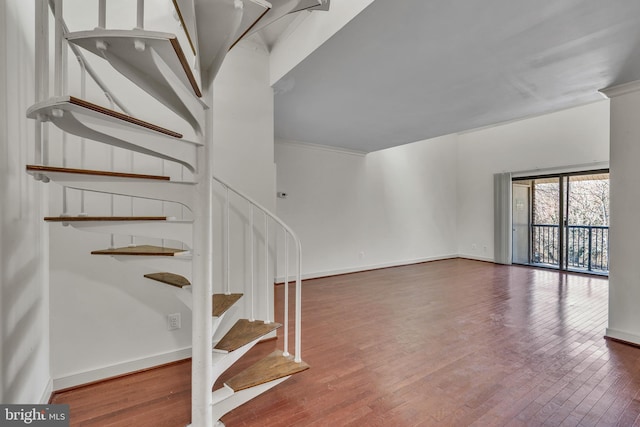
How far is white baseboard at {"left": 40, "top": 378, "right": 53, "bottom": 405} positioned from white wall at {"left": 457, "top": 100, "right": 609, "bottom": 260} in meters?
7.58

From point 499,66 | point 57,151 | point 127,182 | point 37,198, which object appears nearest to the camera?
point 127,182

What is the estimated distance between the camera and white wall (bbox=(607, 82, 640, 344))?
2658 millimetres

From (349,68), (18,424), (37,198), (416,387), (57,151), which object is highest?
(349,68)

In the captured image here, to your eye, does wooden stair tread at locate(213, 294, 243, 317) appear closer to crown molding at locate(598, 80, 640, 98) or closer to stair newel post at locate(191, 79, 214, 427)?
stair newel post at locate(191, 79, 214, 427)

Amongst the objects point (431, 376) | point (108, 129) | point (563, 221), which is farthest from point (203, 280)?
point (563, 221)

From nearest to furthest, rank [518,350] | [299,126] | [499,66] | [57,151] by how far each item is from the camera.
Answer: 1. [57,151]
2. [499,66]
3. [518,350]
4. [299,126]

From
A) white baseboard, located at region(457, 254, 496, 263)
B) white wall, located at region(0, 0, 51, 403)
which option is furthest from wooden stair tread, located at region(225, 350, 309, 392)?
white baseboard, located at region(457, 254, 496, 263)

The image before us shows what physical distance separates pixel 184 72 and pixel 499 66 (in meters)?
2.47

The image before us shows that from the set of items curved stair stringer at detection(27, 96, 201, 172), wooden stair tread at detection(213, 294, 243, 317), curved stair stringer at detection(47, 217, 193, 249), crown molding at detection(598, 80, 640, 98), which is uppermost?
crown molding at detection(598, 80, 640, 98)

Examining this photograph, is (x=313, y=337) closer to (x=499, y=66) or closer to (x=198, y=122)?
(x=198, y=122)

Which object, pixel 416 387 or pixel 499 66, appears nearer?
pixel 416 387

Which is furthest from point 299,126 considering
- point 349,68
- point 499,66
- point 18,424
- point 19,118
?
point 18,424

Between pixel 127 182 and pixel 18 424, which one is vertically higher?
pixel 127 182

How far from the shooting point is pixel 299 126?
4223mm
